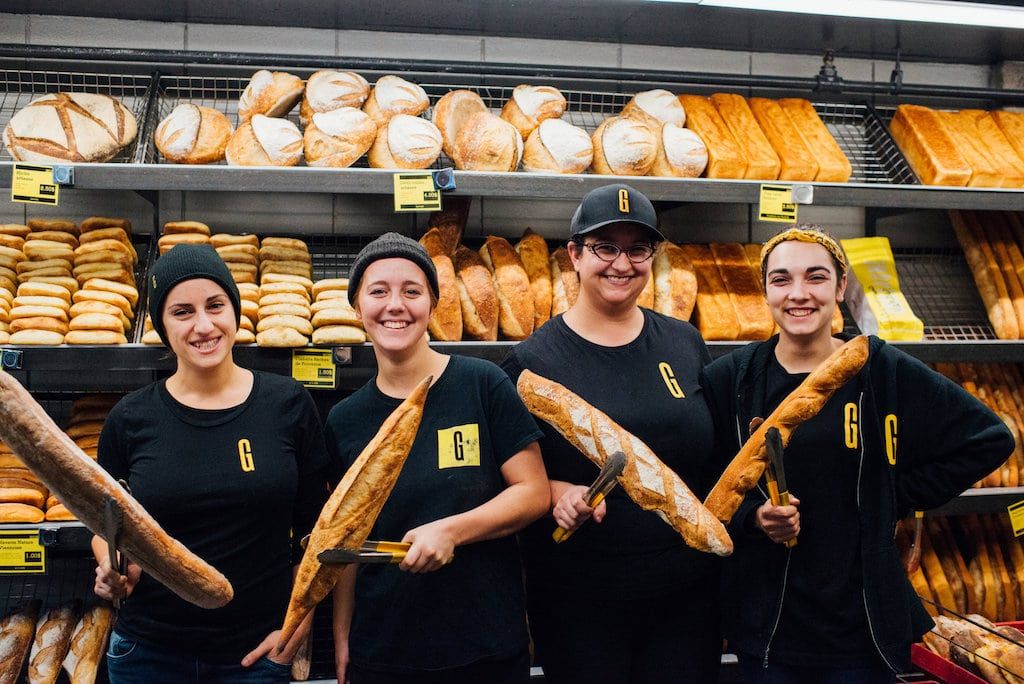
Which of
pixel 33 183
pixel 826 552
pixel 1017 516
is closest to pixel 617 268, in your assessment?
pixel 826 552

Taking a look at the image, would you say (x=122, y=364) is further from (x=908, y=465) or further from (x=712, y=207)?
(x=712, y=207)

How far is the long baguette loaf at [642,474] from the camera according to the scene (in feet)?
5.21

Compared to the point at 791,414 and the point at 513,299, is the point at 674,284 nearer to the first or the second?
the point at 513,299

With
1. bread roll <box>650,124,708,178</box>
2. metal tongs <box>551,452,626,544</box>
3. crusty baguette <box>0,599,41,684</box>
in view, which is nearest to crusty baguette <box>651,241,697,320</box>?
bread roll <box>650,124,708,178</box>

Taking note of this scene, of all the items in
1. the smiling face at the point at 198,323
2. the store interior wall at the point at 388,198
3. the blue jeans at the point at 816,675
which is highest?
the store interior wall at the point at 388,198

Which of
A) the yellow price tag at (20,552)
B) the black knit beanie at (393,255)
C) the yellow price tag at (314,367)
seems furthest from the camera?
the yellow price tag at (314,367)

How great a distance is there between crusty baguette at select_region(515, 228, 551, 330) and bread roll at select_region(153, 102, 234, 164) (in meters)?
1.02

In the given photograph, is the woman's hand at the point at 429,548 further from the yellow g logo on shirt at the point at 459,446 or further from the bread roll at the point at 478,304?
the bread roll at the point at 478,304

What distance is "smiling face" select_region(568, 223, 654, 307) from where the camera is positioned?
183 centimetres

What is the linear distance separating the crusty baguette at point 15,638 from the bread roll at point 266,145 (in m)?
1.51

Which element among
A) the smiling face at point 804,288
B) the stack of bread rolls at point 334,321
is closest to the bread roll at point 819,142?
the smiling face at point 804,288

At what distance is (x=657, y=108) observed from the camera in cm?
292

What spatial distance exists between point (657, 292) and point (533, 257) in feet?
1.43

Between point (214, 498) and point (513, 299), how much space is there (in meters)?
1.21
